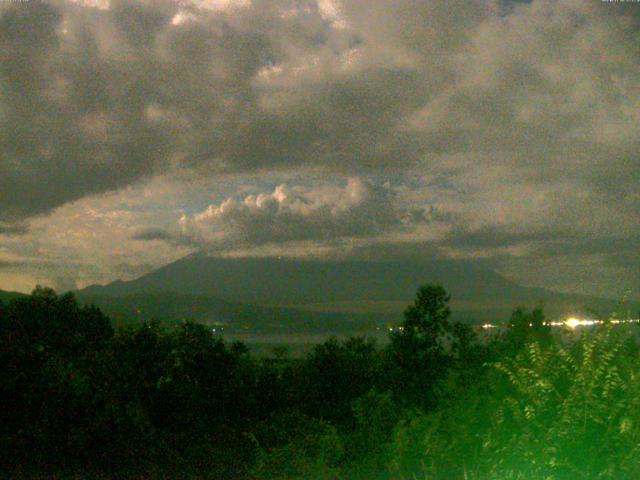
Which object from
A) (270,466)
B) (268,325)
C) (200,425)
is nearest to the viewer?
(270,466)

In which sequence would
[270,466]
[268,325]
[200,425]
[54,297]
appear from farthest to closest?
[268,325] < [54,297] < [200,425] < [270,466]

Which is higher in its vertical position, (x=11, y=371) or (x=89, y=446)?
(x=11, y=371)

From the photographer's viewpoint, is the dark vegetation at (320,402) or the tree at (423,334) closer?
the dark vegetation at (320,402)

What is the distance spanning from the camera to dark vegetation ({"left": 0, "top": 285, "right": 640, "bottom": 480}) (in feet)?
21.0

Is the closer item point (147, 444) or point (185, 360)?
point (147, 444)

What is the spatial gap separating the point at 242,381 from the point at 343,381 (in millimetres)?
1760

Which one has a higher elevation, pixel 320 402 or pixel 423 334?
pixel 423 334

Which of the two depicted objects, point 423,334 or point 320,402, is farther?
point 423,334

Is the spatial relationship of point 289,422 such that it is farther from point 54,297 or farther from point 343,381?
point 54,297

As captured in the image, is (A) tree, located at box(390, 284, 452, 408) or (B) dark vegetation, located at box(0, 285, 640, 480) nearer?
(B) dark vegetation, located at box(0, 285, 640, 480)

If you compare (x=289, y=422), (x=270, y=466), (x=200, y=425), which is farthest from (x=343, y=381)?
(x=270, y=466)

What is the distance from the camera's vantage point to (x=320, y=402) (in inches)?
476

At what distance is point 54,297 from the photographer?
14.3 m

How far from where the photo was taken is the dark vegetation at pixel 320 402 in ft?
21.0
